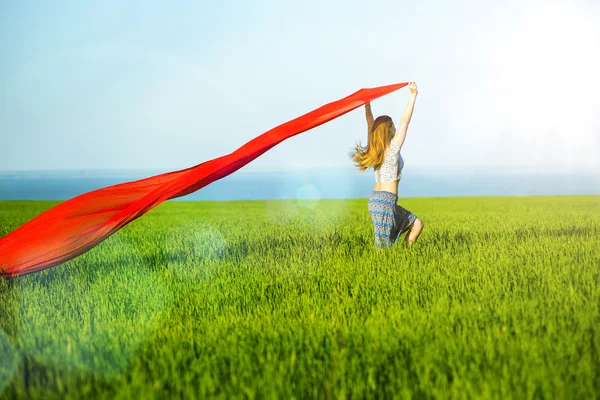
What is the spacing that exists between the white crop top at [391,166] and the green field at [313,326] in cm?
88

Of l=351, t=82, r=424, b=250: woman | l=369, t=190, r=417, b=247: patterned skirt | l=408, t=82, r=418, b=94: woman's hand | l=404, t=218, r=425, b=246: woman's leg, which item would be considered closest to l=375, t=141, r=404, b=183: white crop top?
l=351, t=82, r=424, b=250: woman

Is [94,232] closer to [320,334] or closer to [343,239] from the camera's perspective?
[320,334]

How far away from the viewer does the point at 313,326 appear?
416 centimetres

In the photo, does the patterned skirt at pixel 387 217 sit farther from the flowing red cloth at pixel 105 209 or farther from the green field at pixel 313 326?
the flowing red cloth at pixel 105 209

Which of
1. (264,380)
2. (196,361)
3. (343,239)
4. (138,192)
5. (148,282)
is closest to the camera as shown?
(264,380)

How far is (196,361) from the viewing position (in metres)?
3.54

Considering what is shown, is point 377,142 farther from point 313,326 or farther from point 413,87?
point 313,326

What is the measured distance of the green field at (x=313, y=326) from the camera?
10.6 ft

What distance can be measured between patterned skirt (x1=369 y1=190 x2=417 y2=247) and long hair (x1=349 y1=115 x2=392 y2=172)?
400 millimetres

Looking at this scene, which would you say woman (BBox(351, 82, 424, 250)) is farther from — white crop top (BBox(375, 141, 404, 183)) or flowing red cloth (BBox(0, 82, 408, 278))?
flowing red cloth (BBox(0, 82, 408, 278))

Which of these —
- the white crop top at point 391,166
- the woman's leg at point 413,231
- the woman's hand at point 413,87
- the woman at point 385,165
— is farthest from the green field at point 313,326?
the woman's hand at point 413,87

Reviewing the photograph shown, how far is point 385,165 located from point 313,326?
309cm

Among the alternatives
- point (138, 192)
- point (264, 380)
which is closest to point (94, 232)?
point (138, 192)

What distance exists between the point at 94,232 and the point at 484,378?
177 inches
